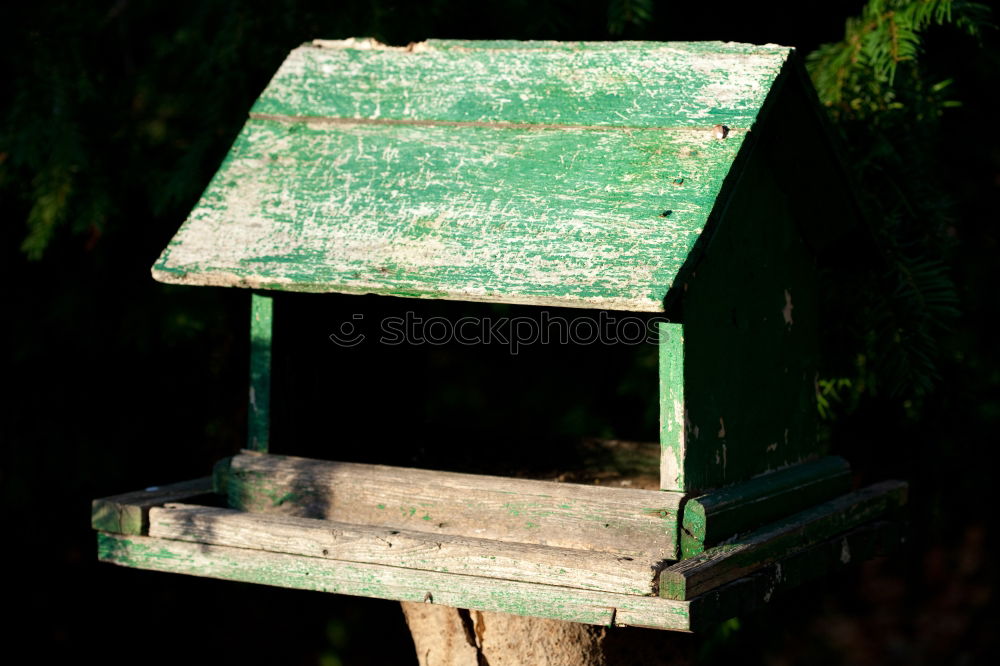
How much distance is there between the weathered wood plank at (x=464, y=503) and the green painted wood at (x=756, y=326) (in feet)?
0.32

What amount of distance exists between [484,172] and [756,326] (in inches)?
25.6

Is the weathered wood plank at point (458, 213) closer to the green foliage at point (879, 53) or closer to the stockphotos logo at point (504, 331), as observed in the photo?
the stockphotos logo at point (504, 331)

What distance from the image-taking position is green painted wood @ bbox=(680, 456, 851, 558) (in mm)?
2166

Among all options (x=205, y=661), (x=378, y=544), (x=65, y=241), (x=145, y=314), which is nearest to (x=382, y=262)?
(x=378, y=544)

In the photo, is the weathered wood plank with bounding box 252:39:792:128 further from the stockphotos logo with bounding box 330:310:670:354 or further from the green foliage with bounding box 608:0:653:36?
the green foliage with bounding box 608:0:653:36

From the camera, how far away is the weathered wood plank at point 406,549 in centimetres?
206

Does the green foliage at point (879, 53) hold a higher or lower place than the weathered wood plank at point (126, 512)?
higher

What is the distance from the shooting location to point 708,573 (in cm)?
207

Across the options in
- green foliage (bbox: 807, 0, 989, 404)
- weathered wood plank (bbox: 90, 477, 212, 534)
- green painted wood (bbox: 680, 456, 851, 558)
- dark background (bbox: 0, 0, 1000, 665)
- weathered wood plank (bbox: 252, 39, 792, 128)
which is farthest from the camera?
dark background (bbox: 0, 0, 1000, 665)

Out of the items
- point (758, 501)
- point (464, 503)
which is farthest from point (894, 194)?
point (464, 503)

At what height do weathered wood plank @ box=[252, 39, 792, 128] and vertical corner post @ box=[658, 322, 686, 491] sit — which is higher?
weathered wood plank @ box=[252, 39, 792, 128]

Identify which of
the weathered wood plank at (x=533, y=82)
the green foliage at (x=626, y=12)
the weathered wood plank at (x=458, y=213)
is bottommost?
the weathered wood plank at (x=458, y=213)

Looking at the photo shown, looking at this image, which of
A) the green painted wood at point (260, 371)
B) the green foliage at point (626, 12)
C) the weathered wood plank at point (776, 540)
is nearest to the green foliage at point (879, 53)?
the green foliage at point (626, 12)

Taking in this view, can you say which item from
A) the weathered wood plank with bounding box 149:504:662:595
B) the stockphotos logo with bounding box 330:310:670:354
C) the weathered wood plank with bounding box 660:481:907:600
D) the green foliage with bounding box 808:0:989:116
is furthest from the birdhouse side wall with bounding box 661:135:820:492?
the green foliage with bounding box 808:0:989:116
